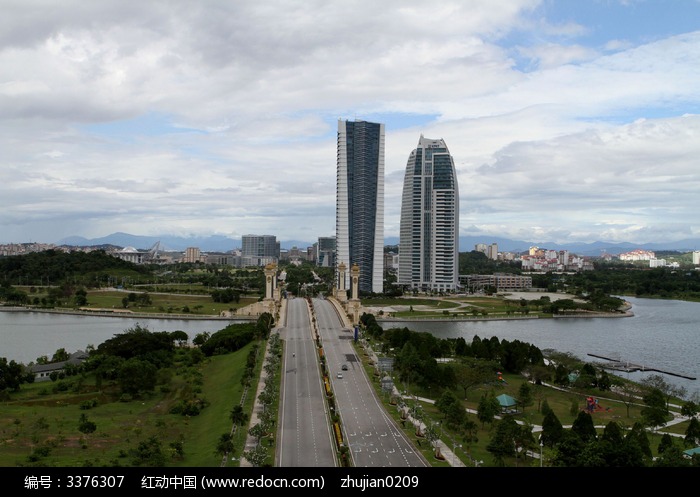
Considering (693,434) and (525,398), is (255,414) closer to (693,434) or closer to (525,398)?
(525,398)

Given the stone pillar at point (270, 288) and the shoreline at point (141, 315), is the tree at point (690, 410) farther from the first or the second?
the shoreline at point (141, 315)

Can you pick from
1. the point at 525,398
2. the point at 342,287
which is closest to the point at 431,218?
the point at 342,287

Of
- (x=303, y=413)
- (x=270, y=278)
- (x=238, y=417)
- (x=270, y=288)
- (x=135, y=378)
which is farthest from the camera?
(x=270, y=288)

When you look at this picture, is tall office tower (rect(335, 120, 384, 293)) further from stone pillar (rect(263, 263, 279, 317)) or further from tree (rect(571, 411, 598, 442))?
tree (rect(571, 411, 598, 442))

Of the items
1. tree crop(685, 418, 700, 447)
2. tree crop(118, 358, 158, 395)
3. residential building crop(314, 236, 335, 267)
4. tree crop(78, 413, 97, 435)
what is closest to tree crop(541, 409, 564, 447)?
tree crop(685, 418, 700, 447)
